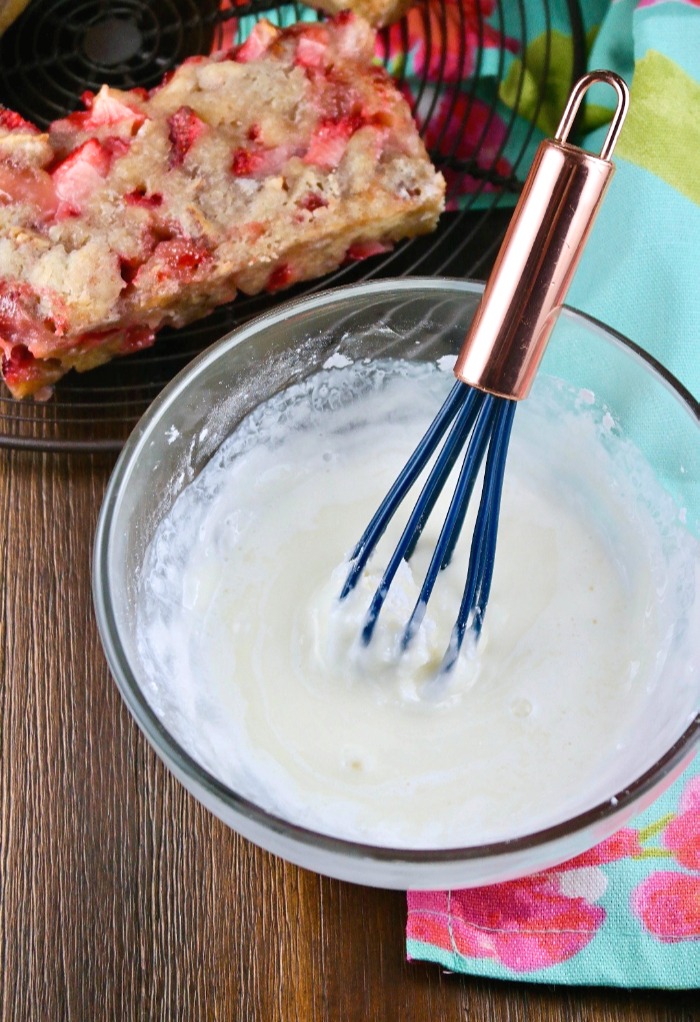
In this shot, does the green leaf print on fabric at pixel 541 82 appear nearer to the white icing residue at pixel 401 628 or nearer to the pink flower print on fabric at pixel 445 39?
the pink flower print on fabric at pixel 445 39

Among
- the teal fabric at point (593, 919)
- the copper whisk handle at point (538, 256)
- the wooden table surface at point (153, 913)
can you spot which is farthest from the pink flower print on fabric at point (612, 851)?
the copper whisk handle at point (538, 256)

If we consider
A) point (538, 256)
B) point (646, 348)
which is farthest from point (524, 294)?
point (646, 348)

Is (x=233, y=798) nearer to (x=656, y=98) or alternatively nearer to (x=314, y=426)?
(x=314, y=426)

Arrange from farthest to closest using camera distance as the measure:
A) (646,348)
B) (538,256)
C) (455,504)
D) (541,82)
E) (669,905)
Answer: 1. (541,82)
2. (646,348)
3. (669,905)
4. (455,504)
5. (538,256)

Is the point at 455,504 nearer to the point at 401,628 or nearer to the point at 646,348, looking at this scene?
the point at 401,628

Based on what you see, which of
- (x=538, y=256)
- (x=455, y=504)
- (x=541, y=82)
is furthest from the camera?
(x=541, y=82)

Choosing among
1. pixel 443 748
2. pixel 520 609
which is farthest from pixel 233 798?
pixel 520 609
